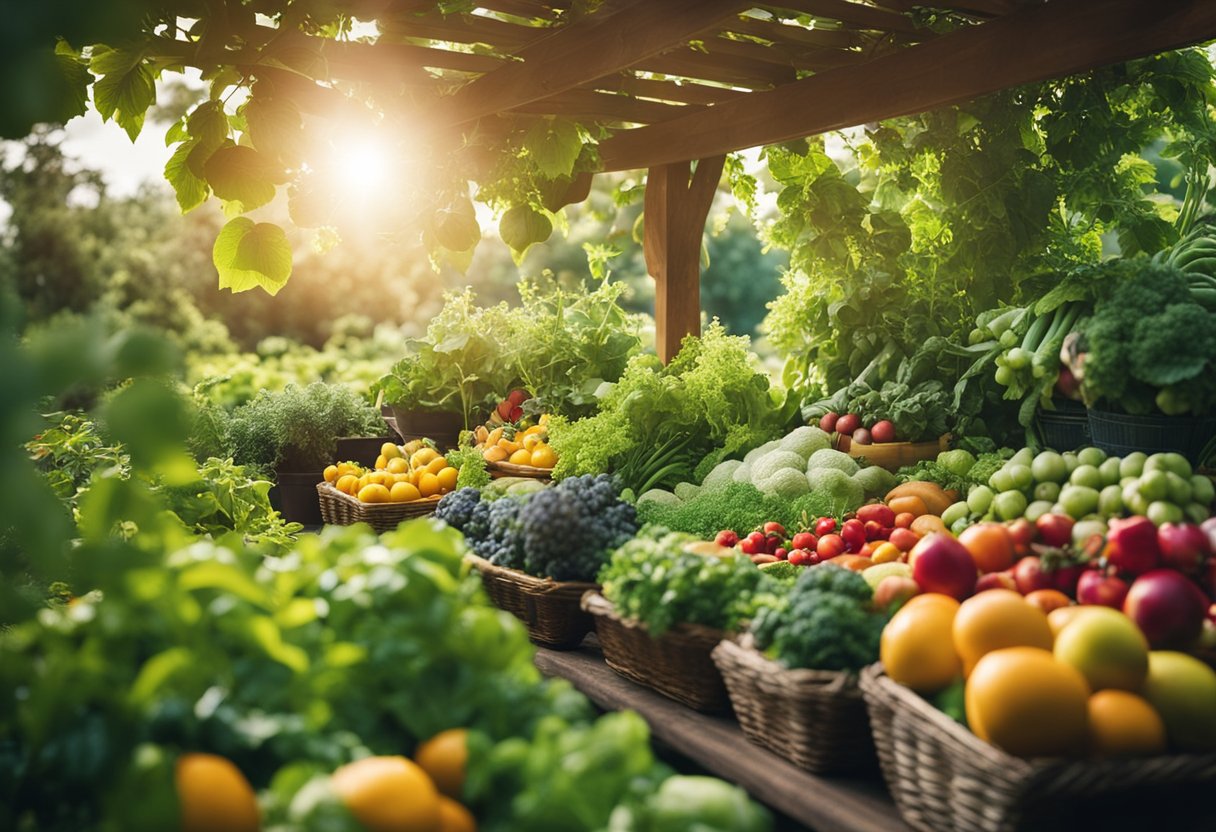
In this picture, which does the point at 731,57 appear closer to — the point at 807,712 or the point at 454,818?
the point at 807,712

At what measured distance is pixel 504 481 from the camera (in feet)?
12.0

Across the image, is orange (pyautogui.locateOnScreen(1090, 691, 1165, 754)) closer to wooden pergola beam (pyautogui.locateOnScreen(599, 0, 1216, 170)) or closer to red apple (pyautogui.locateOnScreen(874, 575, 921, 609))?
red apple (pyautogui.locateOnScreen(874, 575, 921, 609))

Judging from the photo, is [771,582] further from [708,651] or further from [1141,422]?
[1141,422]

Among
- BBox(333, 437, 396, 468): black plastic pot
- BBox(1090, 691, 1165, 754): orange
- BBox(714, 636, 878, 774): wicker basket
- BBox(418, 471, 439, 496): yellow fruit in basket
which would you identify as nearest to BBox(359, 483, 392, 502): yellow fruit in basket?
BBox(418, 471, 439, 496): yellow fruit in basket

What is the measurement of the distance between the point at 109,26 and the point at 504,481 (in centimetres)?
268

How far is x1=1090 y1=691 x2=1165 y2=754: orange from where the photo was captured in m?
1.63

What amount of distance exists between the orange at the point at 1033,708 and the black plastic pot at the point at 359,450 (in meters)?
3.72

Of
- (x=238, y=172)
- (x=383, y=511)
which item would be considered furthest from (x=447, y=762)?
(x=383, y=511)

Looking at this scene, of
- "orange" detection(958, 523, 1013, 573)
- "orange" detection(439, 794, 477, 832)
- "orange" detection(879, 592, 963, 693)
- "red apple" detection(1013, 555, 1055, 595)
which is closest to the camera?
"orange" detection(439, 794, 477, 832)

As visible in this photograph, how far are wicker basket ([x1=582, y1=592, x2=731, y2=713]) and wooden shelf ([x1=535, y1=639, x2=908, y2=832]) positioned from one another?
37 mm

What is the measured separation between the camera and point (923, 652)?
1800 millimetres

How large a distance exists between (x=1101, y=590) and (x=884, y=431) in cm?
182

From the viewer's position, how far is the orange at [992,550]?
2201 millimetres

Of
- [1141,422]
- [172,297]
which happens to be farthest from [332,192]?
[172,297]
